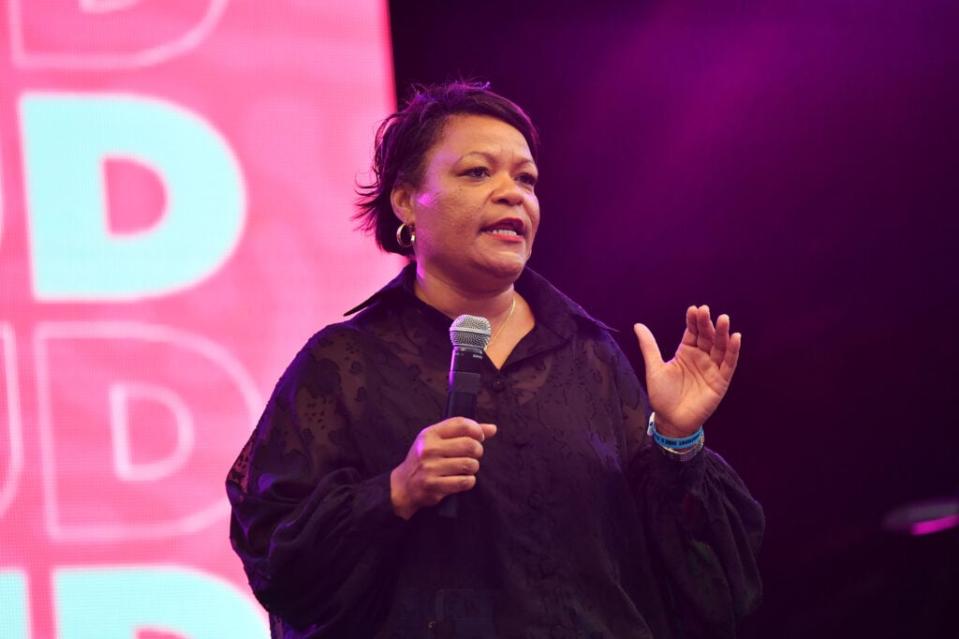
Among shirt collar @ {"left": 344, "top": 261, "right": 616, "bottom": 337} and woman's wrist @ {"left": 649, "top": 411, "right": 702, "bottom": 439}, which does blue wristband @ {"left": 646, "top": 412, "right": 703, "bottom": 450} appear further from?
shirt collar @ {"left": 344, "top": 261, "right": 616, "bottom": 337}

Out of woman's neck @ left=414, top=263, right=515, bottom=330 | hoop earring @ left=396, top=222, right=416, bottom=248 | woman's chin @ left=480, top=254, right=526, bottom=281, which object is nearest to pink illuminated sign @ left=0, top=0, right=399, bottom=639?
hoop earring @ left=396, top=222, right=416, bottom=248

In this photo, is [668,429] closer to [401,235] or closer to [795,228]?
[401,235]

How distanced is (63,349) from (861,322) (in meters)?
2.20

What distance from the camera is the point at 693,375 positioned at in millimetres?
1741

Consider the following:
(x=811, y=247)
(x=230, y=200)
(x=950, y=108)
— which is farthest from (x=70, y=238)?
(x=950, y=108)

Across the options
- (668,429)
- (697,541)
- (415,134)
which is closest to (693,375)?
(668,429)

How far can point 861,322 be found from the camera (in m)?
3.38

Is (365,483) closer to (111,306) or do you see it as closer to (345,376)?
(345,376)

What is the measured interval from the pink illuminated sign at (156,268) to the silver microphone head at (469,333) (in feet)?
4.21

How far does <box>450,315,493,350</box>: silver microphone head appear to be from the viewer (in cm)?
153

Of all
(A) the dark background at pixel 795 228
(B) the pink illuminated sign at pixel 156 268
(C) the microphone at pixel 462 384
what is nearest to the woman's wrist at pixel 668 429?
(C) the microphone at pixel 462 384

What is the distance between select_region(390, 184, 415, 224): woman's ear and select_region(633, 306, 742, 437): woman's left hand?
45 centimetres

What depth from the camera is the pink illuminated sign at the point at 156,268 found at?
8.62 feet

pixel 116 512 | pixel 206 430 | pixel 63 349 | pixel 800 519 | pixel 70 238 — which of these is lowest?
pixel 800 519
